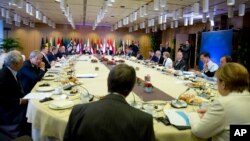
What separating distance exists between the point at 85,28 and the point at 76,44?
6.27 ft

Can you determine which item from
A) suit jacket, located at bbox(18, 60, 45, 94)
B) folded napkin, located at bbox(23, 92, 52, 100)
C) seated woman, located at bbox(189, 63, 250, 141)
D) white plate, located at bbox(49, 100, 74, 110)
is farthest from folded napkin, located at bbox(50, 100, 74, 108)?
suit jacket, located at bbox(18, 60, 45, 94)

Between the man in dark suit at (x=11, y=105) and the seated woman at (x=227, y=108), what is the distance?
2108mm

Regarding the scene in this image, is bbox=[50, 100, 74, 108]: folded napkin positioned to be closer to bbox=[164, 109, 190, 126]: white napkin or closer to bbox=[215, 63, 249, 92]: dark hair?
bbox=[164, 109, 190, 126]: white napkin

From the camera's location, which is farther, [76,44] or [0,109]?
[76,44]

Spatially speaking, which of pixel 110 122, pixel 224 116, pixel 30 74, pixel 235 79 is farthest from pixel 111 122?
pixel 30 74

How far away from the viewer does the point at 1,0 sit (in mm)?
8117

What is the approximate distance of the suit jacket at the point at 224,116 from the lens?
61.1 inches

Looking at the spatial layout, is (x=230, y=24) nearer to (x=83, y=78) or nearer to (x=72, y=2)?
(x=72, y=2)

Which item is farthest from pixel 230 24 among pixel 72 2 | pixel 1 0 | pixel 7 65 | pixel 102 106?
pixel 102 106

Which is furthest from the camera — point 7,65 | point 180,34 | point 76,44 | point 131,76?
point 76,44

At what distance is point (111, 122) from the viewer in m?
1.24

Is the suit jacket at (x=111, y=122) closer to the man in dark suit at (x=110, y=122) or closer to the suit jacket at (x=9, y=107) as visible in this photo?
the man in dark suit at (x=110, y=122)

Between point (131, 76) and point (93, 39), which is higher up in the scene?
point (93, 39)

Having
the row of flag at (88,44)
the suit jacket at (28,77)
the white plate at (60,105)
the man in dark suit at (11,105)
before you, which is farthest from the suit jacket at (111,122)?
the row of flag at (88,44)
